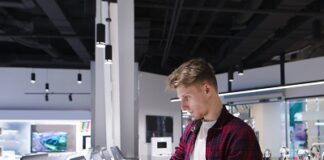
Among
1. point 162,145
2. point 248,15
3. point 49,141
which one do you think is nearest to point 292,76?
point 248,15

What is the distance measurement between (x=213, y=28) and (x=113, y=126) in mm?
6239

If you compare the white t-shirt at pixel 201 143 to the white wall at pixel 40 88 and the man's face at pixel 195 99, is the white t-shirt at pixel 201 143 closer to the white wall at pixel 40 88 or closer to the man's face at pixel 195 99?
the man's face at pixel 195 99

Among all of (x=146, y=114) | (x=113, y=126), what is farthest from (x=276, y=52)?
(x=113, y=126)

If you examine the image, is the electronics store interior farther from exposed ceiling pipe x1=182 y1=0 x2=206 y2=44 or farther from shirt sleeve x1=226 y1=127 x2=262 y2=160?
shirt sleeve x1=226 y1=127 x2=262 y2=160

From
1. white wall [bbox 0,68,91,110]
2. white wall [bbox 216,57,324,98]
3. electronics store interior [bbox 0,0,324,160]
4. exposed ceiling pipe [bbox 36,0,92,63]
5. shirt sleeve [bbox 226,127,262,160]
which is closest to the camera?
shirt sleeve [bbox 226,127,262,160]

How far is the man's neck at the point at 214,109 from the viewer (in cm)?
149

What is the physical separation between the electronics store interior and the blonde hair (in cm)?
519

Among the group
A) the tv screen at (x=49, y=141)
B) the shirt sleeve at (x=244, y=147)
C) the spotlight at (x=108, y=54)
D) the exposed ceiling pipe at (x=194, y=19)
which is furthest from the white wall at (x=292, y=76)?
the shirt sleeve at (x=244, y=147)

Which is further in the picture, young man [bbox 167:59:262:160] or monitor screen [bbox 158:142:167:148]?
monitor screen [bbox 158:142:167:148]

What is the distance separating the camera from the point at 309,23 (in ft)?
28.9

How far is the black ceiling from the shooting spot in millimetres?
7500

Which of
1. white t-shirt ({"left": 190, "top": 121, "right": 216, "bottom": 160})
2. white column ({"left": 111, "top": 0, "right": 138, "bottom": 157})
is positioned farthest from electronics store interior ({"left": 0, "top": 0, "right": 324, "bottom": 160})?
white t-shirt ({"left": 190, "top": 121, "right": 216, "bottom": 160})

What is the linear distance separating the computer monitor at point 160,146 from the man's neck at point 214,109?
32.1 feet

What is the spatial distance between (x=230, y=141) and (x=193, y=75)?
25cm
